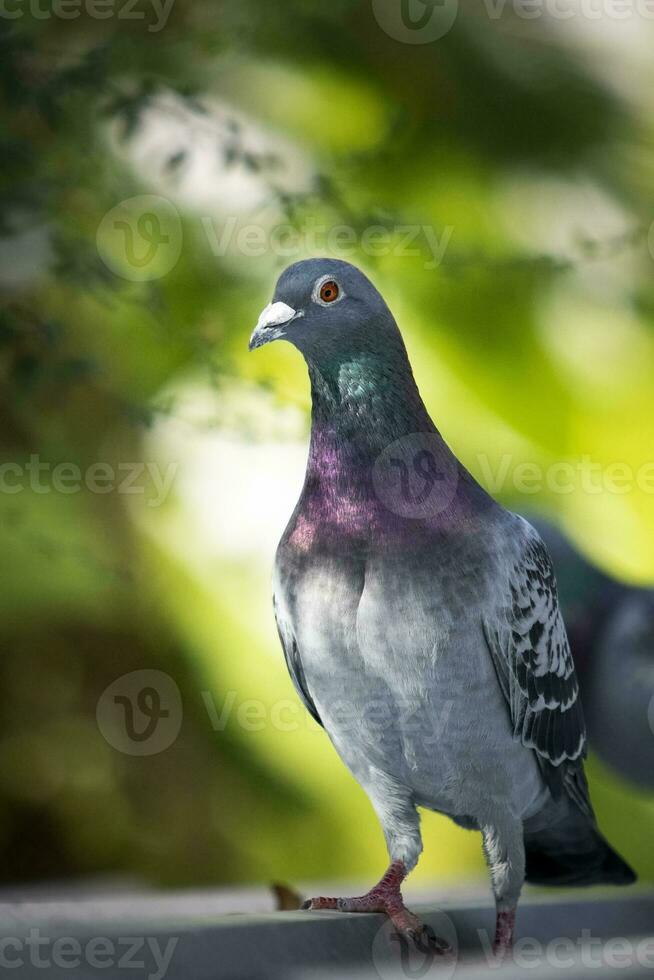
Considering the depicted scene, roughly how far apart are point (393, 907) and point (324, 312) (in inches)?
23.6

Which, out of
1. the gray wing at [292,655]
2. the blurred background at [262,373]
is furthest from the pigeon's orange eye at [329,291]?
the blurred background at [262,373]

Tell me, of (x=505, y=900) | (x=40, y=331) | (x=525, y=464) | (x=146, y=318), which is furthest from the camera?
(x=146, y=318)

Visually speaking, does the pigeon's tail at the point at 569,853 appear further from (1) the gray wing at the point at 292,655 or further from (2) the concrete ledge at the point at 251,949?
(1) the gray wing at the point at 292,655

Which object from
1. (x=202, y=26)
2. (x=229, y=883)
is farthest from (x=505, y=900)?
(x=202, y=26)

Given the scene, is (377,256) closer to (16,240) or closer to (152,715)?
(16,240)

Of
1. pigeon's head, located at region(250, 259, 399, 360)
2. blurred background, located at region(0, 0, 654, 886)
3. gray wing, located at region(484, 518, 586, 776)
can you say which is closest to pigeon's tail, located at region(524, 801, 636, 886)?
gray wing, located at region(484, 518, 586, 776)

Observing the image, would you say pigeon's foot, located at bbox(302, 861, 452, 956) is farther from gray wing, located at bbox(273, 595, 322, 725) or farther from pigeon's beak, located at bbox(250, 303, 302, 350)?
pigeon's beak, located at bbox(250, 303, 302, 350)

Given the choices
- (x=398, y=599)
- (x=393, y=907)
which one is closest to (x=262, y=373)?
(x=398, y=599)

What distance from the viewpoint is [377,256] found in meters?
2.40

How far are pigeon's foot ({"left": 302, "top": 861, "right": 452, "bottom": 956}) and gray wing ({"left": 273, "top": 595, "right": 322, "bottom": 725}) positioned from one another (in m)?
0.22

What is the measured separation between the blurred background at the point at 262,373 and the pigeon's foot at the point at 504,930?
1391mm

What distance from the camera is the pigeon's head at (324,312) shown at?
105cm

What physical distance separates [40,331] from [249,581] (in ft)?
3.49

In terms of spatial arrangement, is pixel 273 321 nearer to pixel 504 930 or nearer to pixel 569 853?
pixel 504 930
